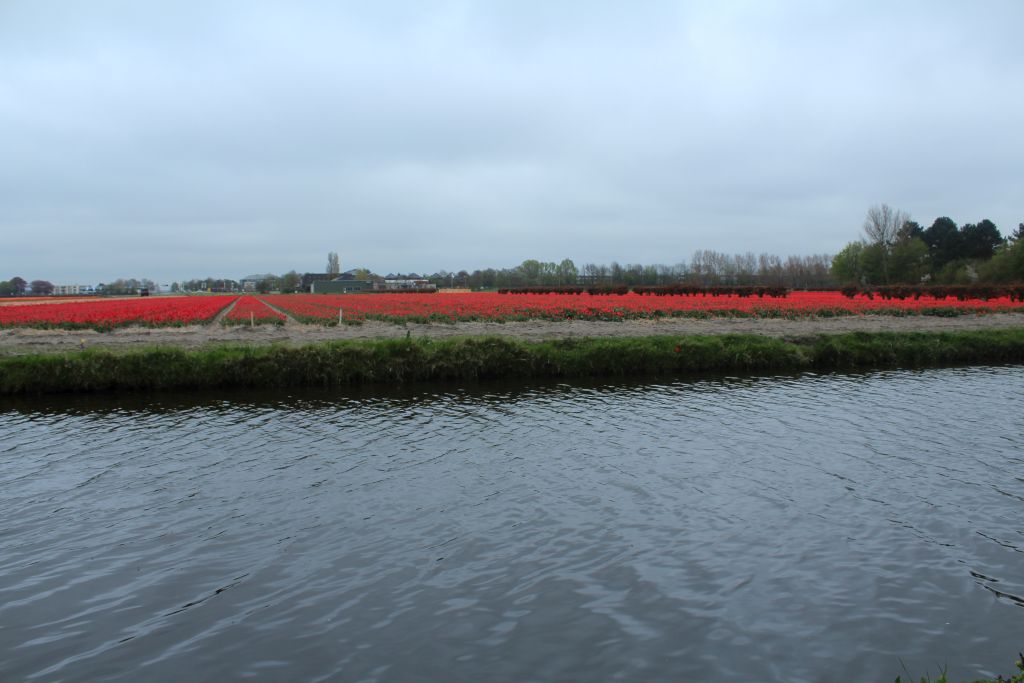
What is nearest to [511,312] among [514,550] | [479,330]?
[479,330]

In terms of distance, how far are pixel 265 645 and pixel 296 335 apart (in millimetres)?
22251

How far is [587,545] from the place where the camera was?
7.87 meters

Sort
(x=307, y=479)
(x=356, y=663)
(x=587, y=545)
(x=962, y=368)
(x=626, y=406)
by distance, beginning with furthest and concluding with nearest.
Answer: (x=962, y=368) < (x=626, y=406) < (x=307, y=479) < (x=587, y=545) < (x=356, y=663)

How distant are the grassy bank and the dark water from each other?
16.7 feet

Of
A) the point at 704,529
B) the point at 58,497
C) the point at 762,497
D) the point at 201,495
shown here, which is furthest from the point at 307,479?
the point at 762,497

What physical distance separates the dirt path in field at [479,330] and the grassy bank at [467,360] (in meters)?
2.56

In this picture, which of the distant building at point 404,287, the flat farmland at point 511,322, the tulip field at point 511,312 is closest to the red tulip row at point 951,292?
the tulip field at point 511,312

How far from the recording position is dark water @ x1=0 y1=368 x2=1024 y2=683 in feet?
18.8

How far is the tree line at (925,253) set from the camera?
7619 centimetres

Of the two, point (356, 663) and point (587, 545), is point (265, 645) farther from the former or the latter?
point (587, 545)

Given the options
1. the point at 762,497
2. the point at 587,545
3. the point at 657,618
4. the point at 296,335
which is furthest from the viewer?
the point at 296,335

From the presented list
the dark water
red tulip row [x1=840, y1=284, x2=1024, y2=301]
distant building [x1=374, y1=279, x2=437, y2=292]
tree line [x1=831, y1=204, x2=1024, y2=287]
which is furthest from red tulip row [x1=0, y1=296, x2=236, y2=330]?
tree line [x1=831, y1=204, x2=1024, y2=287]

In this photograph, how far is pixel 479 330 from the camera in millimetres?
29156

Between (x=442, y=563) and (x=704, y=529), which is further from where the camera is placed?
(x=704, y=529)
